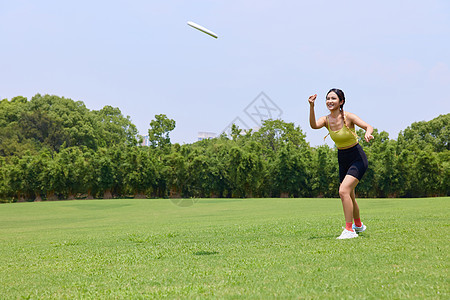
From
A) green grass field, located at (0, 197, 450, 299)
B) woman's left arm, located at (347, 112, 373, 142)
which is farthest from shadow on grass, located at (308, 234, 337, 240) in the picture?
woman's left arm, located at (347, 112, 373, 142)

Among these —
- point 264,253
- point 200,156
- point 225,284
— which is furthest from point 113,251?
point 200,156

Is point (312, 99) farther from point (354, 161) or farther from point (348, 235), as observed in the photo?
point (348, 235)

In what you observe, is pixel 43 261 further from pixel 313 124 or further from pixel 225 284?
pixel 313 124

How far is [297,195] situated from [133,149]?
22.7 meters

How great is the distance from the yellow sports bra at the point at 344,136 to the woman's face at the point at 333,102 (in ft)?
1.36

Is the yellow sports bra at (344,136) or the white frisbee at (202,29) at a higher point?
the white frisbee at (202,29)

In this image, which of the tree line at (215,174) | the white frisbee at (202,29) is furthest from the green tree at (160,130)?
the white frisbee at (202,29)

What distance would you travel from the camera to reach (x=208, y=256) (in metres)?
5.96

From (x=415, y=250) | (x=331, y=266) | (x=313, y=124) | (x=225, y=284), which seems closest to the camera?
(x=225, y=284)

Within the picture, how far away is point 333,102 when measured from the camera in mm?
7266

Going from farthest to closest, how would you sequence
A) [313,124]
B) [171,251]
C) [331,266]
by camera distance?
[313,124] < [171,251] < [331,266]

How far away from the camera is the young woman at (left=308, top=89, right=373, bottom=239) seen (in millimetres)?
7059

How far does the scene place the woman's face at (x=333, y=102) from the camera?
23.8ft

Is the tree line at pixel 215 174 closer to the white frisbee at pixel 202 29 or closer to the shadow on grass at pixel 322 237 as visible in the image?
the shadow on grass at pixel 322 237
